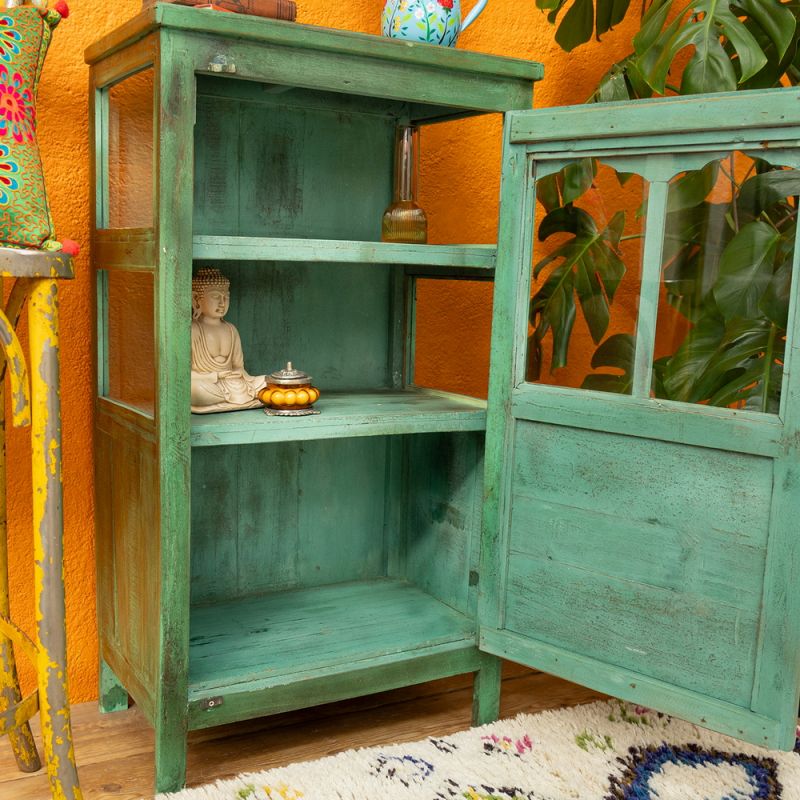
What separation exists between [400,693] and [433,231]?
4.21ft

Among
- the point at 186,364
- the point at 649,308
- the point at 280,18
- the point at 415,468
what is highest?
the point at 280,18

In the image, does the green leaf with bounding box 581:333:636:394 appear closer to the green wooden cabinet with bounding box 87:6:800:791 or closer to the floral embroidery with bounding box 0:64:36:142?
the green wooden cabinet with bounding box 87:6:800:791

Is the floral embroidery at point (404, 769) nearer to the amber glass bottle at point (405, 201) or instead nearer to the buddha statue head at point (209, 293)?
the buddha statue head at point (209, 293)

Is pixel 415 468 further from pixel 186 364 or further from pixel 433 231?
pixel 186 364

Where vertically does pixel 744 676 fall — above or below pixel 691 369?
below

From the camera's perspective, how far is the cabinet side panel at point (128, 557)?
1.91 metres

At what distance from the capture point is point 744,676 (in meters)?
1.83

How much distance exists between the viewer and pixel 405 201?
7.44 ft

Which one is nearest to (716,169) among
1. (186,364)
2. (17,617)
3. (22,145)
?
(186,364)

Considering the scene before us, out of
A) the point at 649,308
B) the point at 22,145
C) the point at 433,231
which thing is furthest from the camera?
the point at 433,231

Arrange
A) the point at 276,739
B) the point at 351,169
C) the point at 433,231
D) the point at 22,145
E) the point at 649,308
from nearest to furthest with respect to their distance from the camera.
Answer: the point at 22,145 < the point at 649,308 < the point at 276,739 < the point at 351,169 < the point at 433,231

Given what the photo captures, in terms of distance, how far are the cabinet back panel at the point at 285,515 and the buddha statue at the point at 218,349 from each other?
27 cm

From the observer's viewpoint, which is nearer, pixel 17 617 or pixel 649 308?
pixel 649 308

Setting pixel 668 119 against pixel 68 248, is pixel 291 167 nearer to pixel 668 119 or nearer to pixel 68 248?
pixel 68 248
